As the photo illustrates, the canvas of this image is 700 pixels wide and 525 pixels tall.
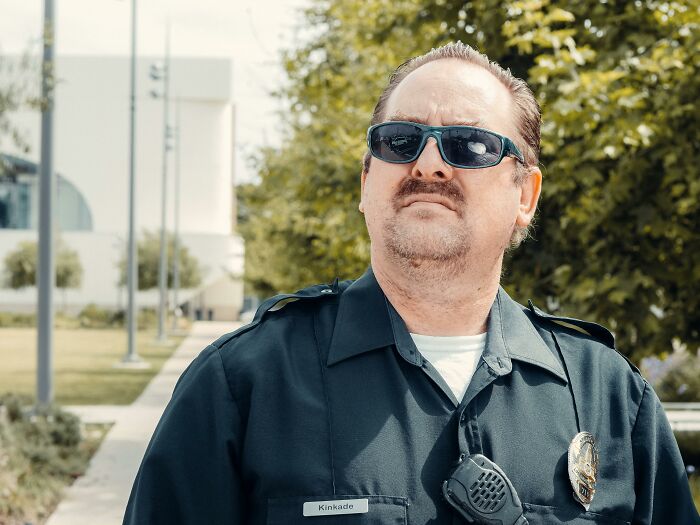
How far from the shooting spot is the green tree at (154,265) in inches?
1923

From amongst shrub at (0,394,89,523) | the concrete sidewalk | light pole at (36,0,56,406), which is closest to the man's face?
the concrete sidewalk

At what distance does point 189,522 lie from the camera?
183cm

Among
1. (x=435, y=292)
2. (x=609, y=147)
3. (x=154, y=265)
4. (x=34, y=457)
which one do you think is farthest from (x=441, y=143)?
(x=154, y=265)

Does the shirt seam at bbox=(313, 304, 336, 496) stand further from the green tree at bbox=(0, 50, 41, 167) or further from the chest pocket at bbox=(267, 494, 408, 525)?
the green tree at bbox=(0, 50, 41, 167)

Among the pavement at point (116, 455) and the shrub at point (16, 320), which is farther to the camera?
the shrub at point (16, 320)

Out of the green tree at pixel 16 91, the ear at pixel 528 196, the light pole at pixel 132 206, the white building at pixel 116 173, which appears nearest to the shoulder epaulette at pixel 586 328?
the ear at pixel 528 196

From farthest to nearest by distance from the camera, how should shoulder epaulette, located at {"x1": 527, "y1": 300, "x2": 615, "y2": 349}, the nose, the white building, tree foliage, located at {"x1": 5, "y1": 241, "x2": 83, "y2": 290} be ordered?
1. the white building
2. tree foliage, located at {"x1": 5, "y1": 241, "x2": 83, "y2": 290}
3. shoulder epaulette, located at {"x1": 527, "y1": 300, "x2": 615, "y2": 349}
4. the nose

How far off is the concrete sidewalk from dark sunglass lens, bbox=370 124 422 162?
6678mm

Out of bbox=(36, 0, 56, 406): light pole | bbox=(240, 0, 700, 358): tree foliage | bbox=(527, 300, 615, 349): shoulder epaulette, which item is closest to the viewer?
bbox=(527, 300, 615, 349): shoulder epaulette

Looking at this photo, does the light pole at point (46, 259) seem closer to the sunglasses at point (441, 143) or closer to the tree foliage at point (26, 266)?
the sunglasses at point (441, 143)

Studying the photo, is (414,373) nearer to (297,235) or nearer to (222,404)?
(222,404)

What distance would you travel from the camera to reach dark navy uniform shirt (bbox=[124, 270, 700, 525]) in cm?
183

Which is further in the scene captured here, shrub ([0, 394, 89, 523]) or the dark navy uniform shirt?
shrub ([0, 394, 89, 523])

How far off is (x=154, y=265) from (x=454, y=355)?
47.8 metres
